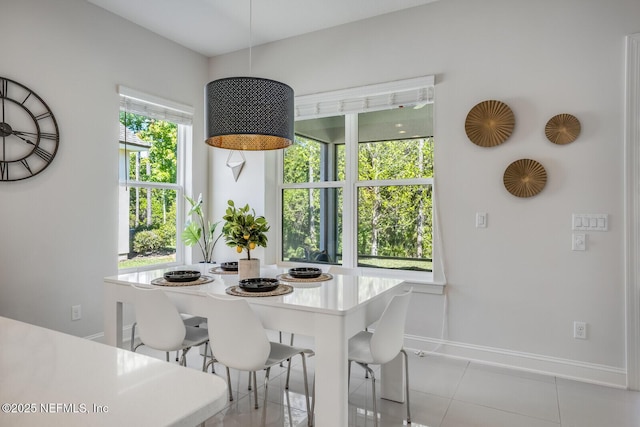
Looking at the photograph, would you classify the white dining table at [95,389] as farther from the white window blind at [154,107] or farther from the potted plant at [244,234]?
the white window blind at [154,107]

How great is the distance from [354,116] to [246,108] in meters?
1.74

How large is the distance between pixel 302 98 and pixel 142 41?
157 centimetres

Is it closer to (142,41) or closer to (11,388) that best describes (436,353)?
(11,388)

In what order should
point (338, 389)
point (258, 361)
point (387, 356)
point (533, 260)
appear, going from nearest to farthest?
1. point (338, 389)
2. point (258, 361)
3. point (387, 356)
4. point (533, 260)

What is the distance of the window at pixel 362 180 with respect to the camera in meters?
3.49

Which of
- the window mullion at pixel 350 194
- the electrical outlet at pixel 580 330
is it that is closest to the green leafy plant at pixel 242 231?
the window mullion at pixel 350 194

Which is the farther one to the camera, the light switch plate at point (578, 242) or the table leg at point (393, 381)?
the light switch plate at point (578, 242)

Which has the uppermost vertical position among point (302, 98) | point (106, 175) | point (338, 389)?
point (302, 98)

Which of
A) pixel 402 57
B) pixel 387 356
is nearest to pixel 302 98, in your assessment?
pixel 402 57

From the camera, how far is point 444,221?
327 cm

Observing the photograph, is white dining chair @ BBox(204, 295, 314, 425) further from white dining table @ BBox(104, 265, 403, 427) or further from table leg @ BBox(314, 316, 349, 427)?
table leg @ BBox(314, 316, 349, 427)

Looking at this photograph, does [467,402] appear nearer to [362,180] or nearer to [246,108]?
[362,180]

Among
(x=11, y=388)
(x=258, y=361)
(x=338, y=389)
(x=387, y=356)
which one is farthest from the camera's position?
(x=387, y=356)

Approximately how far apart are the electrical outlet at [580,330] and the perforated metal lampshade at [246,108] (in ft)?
7.84
